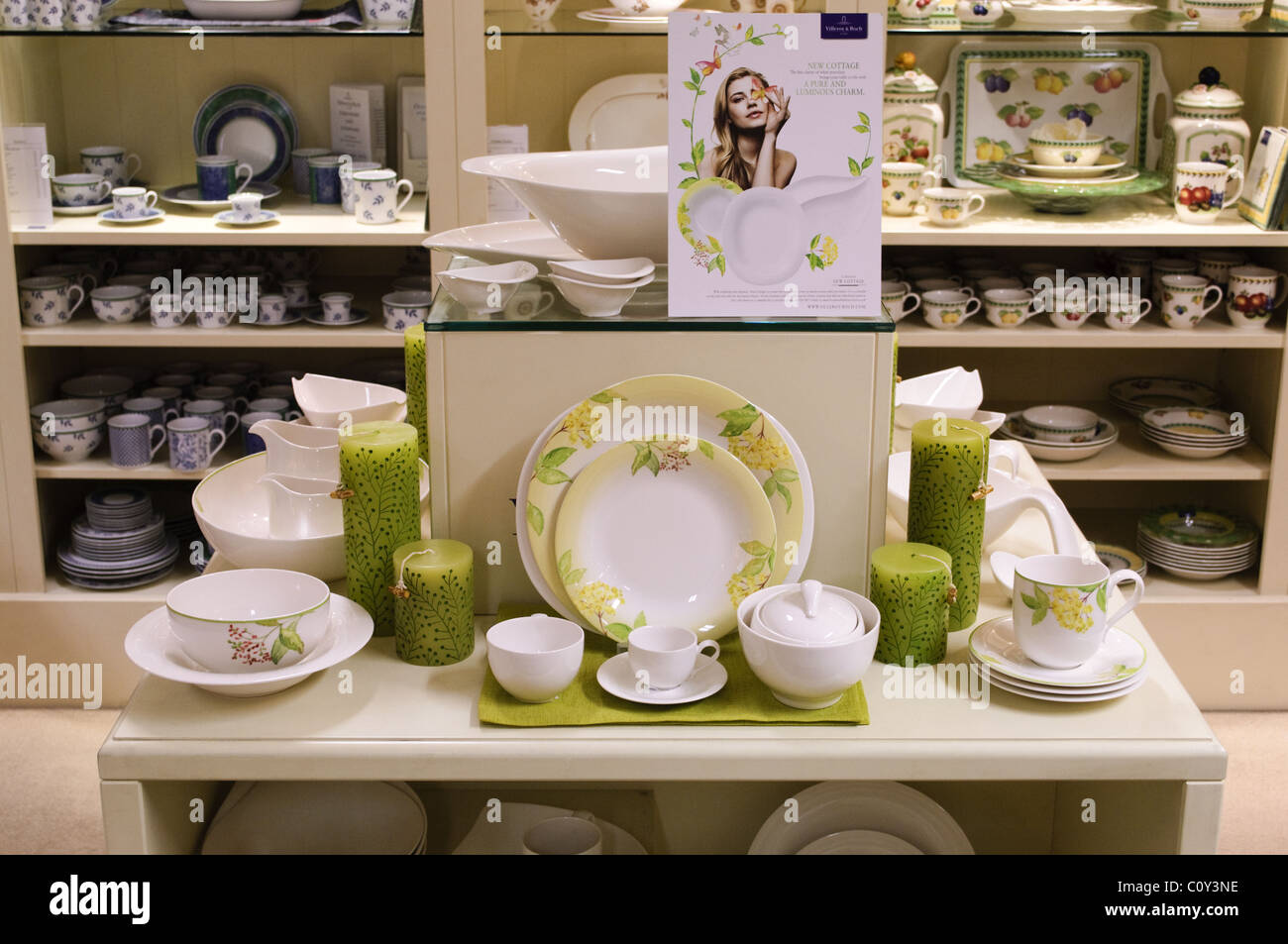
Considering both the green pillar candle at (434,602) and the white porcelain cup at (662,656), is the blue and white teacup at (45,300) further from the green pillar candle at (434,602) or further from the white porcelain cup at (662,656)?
the white porcelain cup at (662,656)

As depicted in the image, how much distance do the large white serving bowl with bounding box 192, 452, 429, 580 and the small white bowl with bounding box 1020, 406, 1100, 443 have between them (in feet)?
5.06

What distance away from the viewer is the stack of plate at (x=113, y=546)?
9.27 ft

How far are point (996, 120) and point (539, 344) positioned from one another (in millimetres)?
1834

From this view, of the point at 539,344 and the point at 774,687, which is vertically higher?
the point at 539,344

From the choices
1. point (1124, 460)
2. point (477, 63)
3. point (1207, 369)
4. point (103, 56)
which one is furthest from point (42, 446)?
point (1207, 369)

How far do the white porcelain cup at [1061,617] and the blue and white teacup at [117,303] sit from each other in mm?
1933

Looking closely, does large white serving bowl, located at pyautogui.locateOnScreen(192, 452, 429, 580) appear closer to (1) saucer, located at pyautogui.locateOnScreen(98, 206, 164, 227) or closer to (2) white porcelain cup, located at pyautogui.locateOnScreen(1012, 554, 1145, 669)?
(2) white porcelain cup, located at pyautogui.locateOnScreen(1012, 554, 1145, 669)

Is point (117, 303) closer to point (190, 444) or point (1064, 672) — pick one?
point (190, 444)

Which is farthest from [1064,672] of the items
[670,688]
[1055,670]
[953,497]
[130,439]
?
[130,439]

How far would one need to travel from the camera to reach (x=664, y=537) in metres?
1.46

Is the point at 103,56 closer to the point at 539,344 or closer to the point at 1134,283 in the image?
the point at 539,344

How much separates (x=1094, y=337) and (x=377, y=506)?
5.64 feet

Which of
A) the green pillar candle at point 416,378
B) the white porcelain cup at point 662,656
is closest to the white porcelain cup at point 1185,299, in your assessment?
the green pillar candle at point 416,378

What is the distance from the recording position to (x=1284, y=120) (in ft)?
9.12
